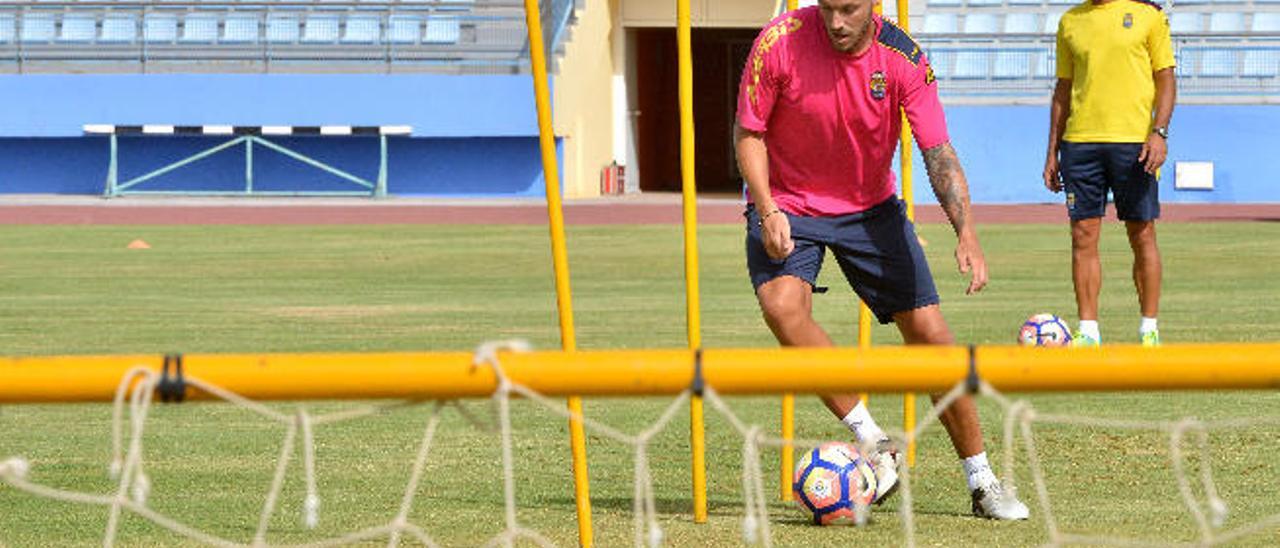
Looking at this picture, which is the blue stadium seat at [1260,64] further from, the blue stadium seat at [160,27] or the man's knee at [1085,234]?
the man's knee at [1085,234]

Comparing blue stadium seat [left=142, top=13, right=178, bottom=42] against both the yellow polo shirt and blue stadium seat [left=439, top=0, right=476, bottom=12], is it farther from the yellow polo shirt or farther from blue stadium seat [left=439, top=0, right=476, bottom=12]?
the yellow polo shirt

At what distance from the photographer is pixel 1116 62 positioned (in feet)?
41.6

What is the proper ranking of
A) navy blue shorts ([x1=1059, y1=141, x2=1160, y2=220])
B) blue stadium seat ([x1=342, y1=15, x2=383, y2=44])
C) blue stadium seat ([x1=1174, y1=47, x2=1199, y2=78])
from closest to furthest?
1. navy blue shorts ([x1=1059, y1=141, x2=1160, y2=220])
2. blue stadium seat ([x1=1174, y1=47, x2=1199, y2=78])
3. blue stadium seat ([x1=342, y1=15, x2=383, y2=44])

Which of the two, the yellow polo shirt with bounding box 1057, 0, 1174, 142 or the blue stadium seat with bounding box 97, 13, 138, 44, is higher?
the blue stadium seat with bounding box 97, 13, 138, 44

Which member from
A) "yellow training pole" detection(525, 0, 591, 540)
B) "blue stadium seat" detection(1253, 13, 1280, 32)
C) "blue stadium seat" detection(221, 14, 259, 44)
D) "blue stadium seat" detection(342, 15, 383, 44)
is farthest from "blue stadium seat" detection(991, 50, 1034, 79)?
"yellow training pole" detection(525, 0, 591, 540)

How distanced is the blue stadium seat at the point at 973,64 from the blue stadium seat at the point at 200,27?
1252cm

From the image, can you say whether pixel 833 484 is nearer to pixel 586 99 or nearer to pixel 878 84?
pixel 878 84

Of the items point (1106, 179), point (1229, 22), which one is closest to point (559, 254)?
point (1106, 179)

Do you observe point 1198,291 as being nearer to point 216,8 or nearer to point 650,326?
point 650,326

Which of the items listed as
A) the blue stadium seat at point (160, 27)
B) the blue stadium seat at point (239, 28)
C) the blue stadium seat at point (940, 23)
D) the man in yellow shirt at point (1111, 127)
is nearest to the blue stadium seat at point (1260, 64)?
the blue stadium seat at point (940, 23)

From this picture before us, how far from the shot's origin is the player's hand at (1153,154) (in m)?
12.6

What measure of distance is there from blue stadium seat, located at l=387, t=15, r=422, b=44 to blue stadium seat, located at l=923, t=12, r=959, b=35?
881cm

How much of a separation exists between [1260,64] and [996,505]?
3394cm

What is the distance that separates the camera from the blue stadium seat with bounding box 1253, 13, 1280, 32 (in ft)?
139
